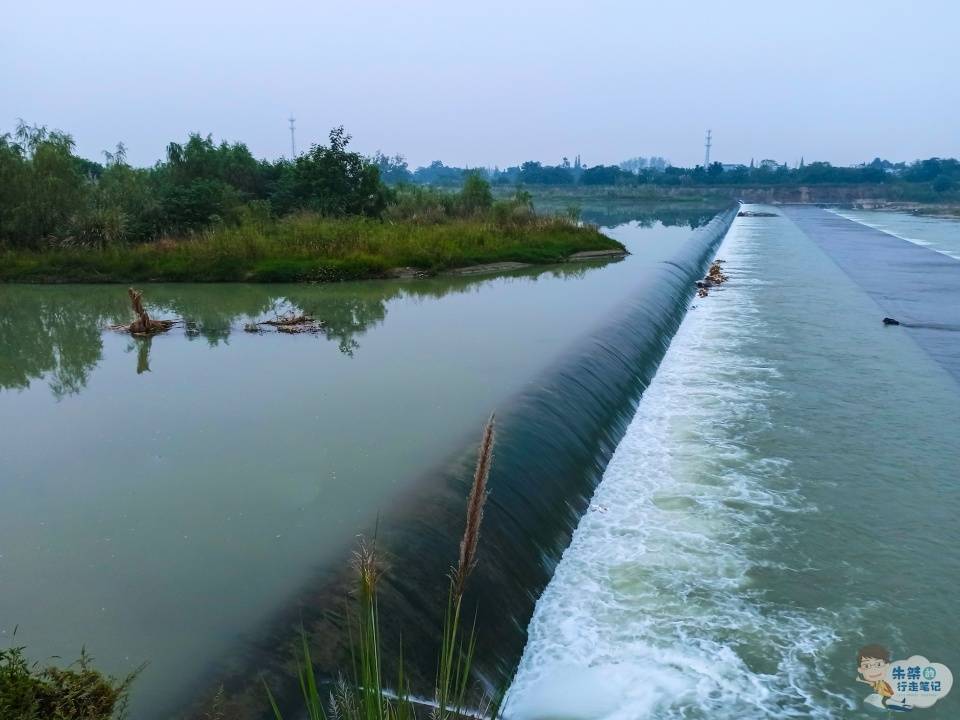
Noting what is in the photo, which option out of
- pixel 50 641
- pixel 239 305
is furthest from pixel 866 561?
pixel 239 305

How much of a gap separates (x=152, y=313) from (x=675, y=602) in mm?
12127

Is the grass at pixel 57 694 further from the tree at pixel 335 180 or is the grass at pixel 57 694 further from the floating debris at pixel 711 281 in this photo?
the tree at pixel 335 180

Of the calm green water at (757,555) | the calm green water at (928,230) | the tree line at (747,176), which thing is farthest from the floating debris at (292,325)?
the tree line at (747,176)

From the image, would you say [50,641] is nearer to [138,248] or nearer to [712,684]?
[712,684]

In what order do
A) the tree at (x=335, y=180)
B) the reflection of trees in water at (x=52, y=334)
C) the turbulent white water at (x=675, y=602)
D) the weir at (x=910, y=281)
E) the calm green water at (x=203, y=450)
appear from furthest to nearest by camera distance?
the tree at (x=335, y=180) → the weir at (x=910, y=281) → the reflection of trees in water at (x=52, y=334) → the turbulent white water at (x=675, y=602) → the calm green water at (x=203, y=450)

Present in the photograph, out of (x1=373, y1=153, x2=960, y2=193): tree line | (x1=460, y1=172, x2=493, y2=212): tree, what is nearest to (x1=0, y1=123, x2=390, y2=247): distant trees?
(x1=460, y1=172, x2=493, y2=212): tree

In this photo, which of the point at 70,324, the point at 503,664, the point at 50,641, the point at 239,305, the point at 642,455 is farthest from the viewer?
the point at 239,305

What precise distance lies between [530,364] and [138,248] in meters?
13.5

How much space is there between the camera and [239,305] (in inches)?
598

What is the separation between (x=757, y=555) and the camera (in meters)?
6.31

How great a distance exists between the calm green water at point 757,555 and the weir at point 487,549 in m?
0.27

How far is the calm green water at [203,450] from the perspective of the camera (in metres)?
4.27

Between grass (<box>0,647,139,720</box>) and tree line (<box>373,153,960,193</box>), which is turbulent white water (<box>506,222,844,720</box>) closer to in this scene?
grass (<box>0,647,139,720</box>)
